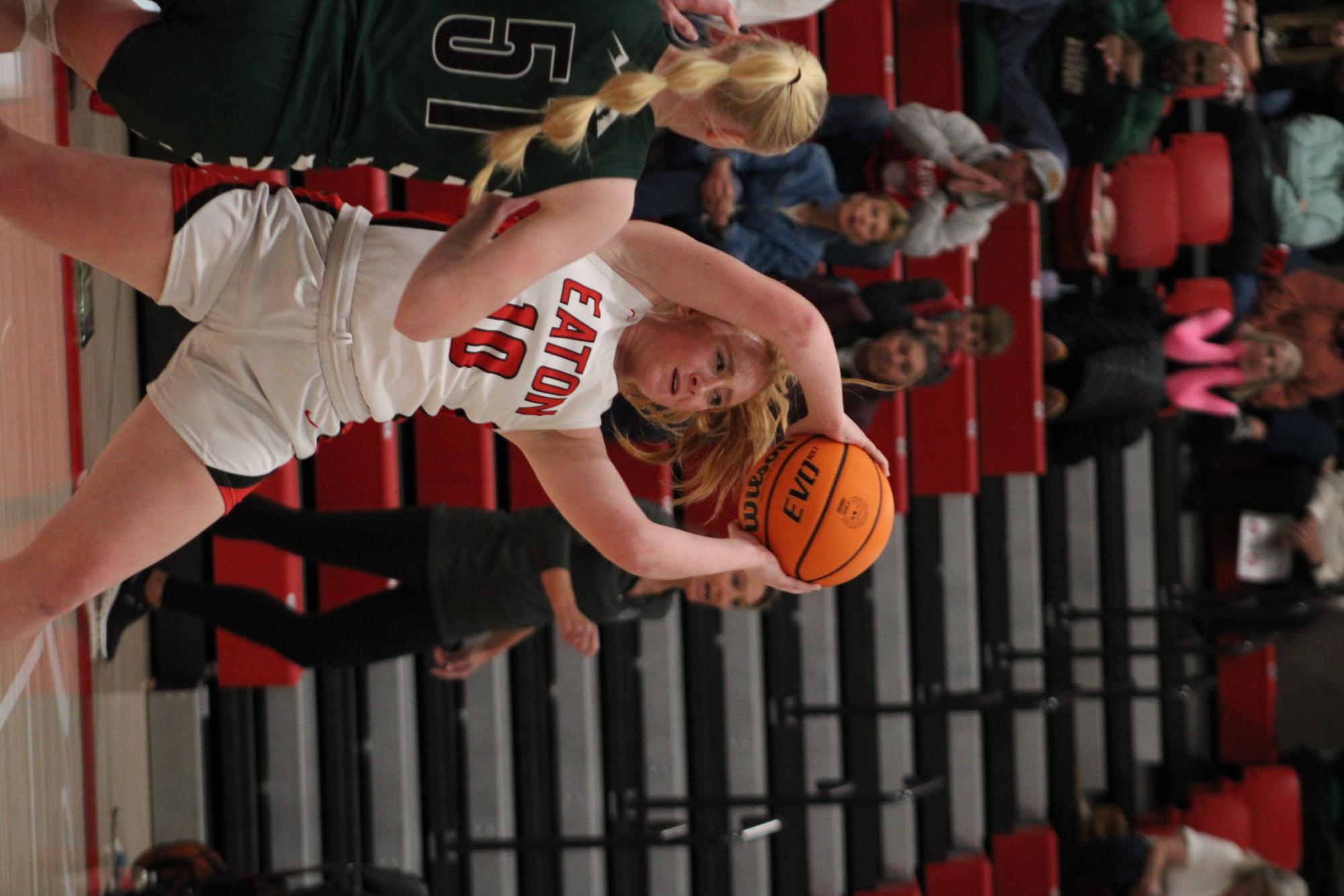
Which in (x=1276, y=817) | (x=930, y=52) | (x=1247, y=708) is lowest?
(x=1276, y=817)

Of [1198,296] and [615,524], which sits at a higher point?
[1198,296]

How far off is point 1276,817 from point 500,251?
18.3 feet

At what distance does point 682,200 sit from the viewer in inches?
154

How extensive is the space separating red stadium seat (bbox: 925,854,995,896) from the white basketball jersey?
3634mm

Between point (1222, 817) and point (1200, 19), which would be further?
point (1200, 19)

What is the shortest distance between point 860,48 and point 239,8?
3586 mm

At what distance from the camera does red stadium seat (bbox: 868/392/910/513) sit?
4629 mm

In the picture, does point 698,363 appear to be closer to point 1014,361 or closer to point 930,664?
point 1014,361

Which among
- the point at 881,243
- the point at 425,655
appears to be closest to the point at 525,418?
the point at 425,655

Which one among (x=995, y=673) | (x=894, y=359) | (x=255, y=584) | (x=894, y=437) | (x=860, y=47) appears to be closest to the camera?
(x=255, y=584)

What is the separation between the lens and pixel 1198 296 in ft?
18.6

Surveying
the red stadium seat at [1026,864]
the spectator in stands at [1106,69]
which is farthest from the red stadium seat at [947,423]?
the red stadium seat at [1026,864]

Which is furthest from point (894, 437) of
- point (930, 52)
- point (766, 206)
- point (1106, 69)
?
point (1106, 69)

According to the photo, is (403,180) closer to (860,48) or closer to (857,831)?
(860,48)
